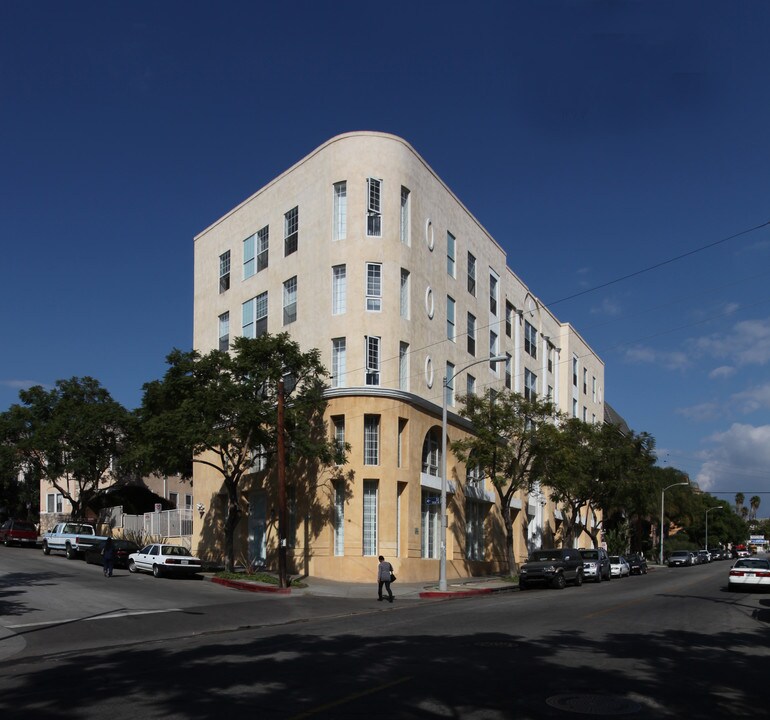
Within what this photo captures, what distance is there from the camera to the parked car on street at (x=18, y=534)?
50875 mm

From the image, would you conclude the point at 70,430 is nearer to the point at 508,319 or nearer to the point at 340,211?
the point at 340,211

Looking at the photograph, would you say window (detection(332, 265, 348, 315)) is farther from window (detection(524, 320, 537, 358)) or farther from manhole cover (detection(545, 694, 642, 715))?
manhole cover (detection(545, 694, 642, 715))

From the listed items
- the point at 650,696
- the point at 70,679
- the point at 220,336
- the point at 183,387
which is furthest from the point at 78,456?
the point at 650,696

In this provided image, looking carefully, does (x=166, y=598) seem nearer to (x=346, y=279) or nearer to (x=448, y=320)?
(x=346, y=279)

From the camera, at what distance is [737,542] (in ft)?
490

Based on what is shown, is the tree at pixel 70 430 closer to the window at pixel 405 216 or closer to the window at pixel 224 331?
the window at pixel 224 331

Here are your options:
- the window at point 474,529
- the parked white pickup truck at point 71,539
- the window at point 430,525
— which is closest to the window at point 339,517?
the window at point 430,525

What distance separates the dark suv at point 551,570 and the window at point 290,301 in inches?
612

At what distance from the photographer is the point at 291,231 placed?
41.2 m

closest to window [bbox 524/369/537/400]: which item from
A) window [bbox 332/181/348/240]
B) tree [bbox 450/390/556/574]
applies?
tree [bbox 450/390/556/574]

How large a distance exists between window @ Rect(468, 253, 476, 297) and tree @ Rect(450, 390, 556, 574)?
312 inches

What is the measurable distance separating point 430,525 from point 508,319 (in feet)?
62.0

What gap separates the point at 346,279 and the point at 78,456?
25.6 meters

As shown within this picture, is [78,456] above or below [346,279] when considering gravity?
below
